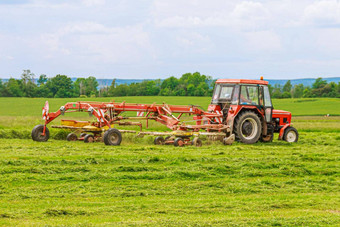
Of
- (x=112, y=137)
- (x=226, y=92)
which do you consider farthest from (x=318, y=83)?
(x=112, y=137)

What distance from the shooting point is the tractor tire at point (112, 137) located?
15383 millimetres

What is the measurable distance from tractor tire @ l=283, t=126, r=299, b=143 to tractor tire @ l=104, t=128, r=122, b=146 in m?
6.15

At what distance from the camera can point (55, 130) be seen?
1758 cm

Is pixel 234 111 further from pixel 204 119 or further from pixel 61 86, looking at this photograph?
pixel 61 86

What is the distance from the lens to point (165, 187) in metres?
9.13

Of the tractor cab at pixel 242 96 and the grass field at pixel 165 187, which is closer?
the grass field at pixel 165 187

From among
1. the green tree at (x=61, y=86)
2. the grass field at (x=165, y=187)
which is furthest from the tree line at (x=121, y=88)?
the grass field at (x=165, y=187)

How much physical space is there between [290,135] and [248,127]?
1899 mm

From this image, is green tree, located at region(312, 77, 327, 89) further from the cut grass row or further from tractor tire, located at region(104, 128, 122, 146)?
the cut grass row

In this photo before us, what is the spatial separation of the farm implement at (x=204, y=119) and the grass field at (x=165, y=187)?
1719 mm

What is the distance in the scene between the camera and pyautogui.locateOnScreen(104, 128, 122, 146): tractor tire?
50.5 feet

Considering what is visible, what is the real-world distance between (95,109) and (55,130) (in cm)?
213

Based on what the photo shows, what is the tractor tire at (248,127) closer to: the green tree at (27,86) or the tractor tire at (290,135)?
the tractor tire at (290,135)

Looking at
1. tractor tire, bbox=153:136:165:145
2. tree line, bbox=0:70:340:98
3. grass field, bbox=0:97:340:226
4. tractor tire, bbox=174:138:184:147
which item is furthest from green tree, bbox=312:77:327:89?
grass field, bbox=0:97:340:226
